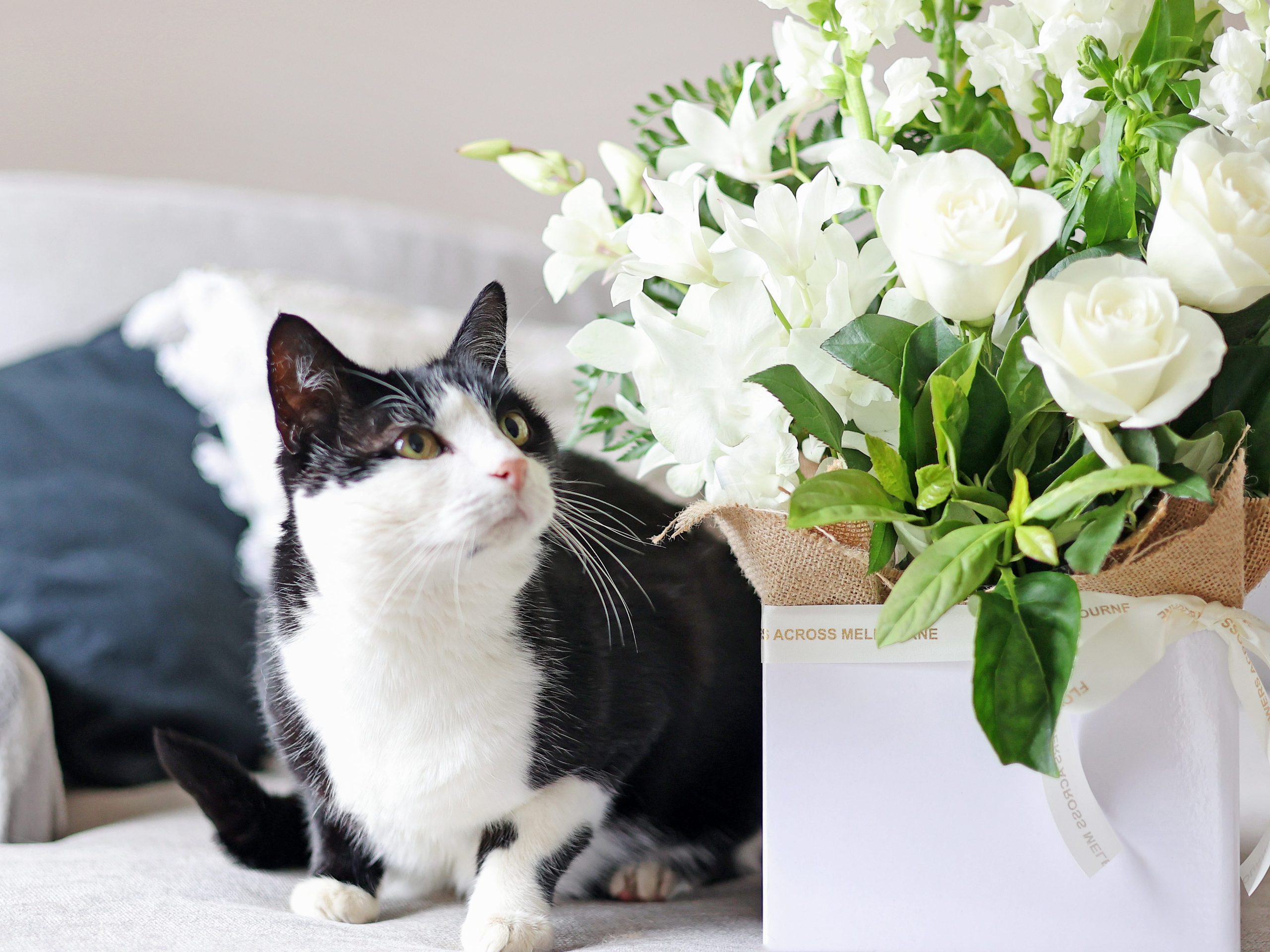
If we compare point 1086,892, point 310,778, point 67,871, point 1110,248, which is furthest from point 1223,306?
point 67,871

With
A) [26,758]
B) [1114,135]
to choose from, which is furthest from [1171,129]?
[26,758]

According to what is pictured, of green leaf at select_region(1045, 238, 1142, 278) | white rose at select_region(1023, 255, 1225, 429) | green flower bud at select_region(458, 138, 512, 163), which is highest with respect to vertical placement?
green flower bud at select_region(458, 138, 512, 163)

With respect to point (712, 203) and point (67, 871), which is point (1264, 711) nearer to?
point (712, 203)

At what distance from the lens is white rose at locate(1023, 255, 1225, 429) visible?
45 centimetres

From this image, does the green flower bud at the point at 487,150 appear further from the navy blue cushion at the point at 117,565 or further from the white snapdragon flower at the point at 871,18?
the navy blue cushion at the point at 117,565

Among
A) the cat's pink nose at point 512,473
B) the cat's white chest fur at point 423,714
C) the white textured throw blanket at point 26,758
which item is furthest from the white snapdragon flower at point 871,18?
the white textured throw blanket at point 26,758

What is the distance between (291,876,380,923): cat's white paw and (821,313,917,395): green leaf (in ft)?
1.67

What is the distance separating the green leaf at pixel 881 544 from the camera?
54 centimetres

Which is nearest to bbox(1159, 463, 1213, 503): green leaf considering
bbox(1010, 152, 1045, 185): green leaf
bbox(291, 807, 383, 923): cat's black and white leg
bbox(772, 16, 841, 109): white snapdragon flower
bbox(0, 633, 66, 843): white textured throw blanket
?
bbox(1010, 152, 1045, 185): green leaf

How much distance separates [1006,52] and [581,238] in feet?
0.95

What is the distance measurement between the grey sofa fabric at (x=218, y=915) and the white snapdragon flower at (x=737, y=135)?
0.51 meters

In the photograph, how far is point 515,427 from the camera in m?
0.72

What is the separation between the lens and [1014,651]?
1.55 ft

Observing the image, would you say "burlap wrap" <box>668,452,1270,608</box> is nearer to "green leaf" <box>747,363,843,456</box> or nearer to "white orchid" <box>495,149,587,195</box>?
"green leaf" <box>747,363,843,456</box>
